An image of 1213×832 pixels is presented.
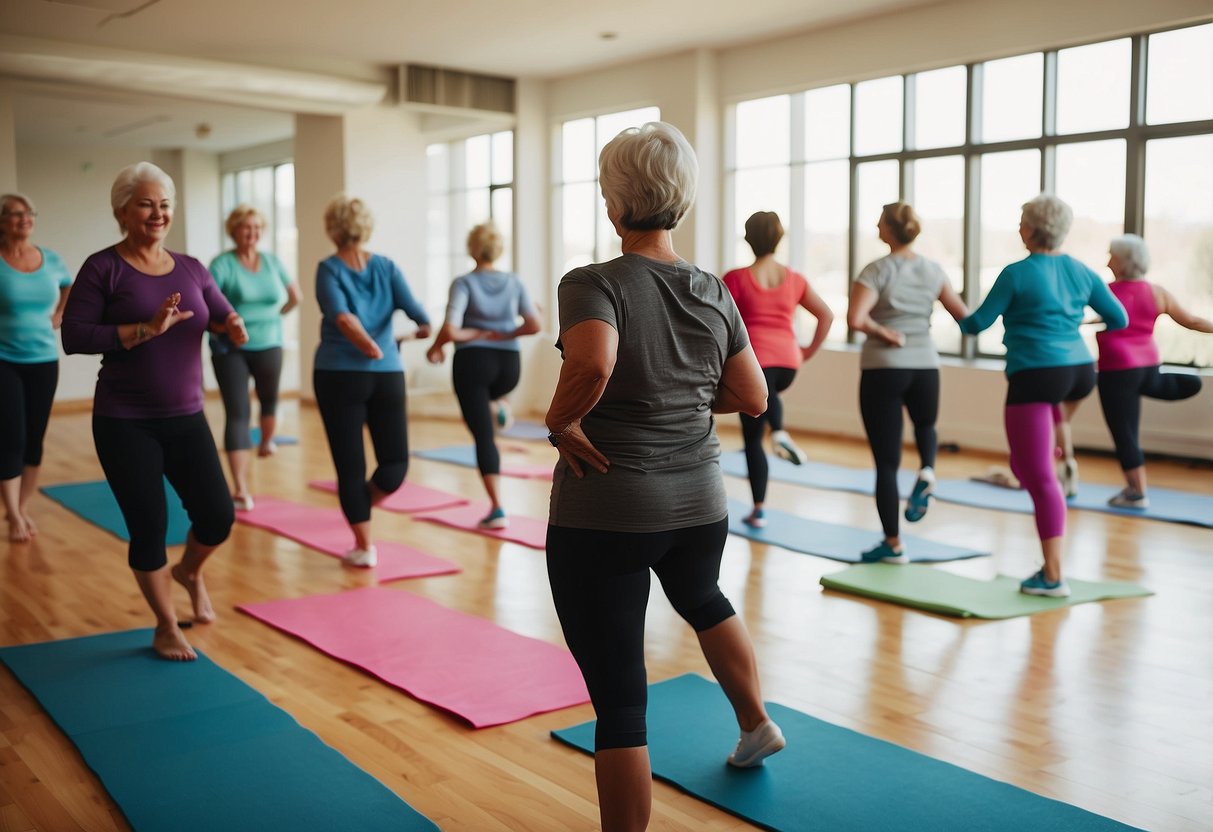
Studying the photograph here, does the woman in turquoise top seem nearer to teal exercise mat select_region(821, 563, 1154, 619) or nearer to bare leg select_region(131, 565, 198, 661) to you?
bare leg select_region(131, 565, 198, 661)

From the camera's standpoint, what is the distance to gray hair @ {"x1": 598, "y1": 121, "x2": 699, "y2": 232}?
196 cm

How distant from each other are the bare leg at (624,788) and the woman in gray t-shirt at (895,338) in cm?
265

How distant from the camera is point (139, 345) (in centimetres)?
322

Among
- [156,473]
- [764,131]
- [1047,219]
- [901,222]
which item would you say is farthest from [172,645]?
[764,131]

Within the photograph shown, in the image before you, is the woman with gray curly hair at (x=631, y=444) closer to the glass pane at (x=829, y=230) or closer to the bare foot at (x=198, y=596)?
the bare foot at (x=198, y=596)

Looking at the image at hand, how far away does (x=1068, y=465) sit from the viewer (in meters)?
5.20

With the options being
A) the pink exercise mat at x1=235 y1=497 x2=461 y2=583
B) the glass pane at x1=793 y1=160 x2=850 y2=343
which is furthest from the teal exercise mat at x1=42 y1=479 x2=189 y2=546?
the glass pane at x1=793 y1=160 x2=850 y2=343

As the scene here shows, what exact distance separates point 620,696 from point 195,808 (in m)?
1.04

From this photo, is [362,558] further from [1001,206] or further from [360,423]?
[1001,206]

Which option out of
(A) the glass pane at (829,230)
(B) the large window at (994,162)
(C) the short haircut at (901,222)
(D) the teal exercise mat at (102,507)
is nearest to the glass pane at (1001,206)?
(B) the large window at (994,162)

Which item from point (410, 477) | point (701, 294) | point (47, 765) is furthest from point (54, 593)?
point (701, 294)

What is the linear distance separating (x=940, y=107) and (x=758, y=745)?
648 centimetres

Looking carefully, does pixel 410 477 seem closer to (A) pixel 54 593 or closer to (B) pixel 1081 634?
(A) pixel 54 593

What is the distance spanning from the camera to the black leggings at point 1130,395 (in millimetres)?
5785
